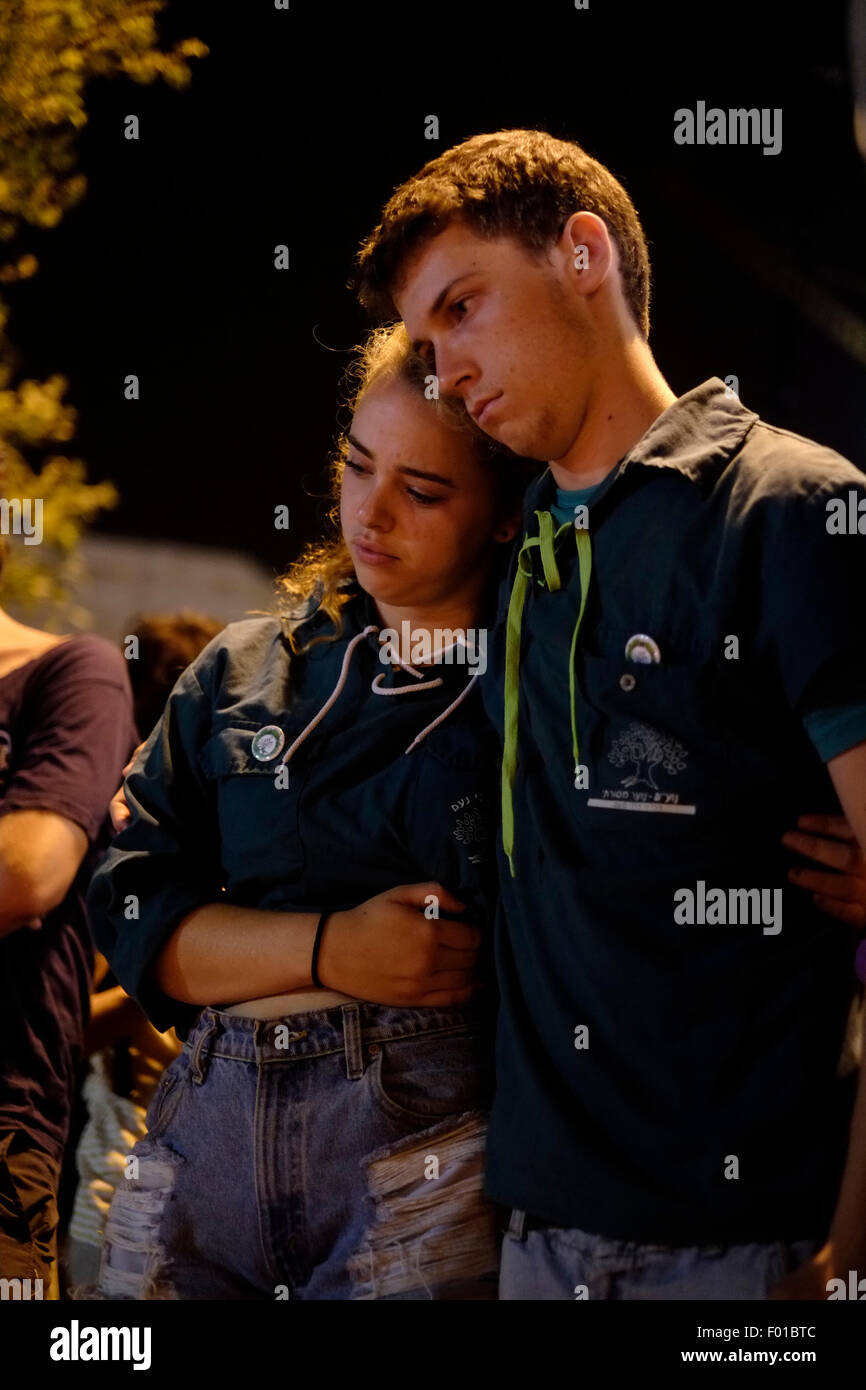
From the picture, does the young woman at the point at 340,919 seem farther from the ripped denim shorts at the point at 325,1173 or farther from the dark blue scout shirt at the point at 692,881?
the dark blue scout shirt at the point at 692,881

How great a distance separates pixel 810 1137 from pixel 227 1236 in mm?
646

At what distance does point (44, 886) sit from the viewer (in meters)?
1.91

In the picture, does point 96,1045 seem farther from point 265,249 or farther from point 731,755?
point 265,249

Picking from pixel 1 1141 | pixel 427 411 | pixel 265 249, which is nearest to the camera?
pixel 427 411

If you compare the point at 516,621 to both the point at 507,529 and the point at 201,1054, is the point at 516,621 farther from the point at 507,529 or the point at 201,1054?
the point at 201,1054

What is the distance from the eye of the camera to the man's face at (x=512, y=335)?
1.45 m

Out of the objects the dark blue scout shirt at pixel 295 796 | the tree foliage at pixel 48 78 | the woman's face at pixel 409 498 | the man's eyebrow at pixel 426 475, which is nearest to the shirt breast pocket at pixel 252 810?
the dark blue scout shirt at pixel 295 796

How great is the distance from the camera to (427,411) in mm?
1630

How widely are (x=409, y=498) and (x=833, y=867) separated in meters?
0.65
